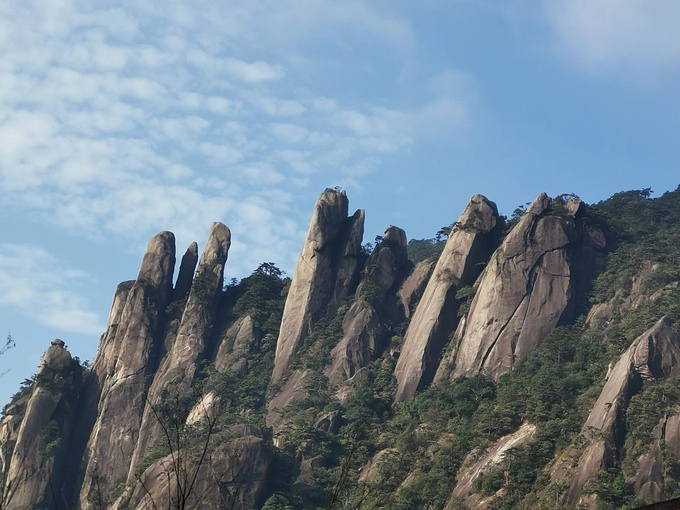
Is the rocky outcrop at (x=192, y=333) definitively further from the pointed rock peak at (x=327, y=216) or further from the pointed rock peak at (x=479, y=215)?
the pointed rock peak at (x=479, y=215)

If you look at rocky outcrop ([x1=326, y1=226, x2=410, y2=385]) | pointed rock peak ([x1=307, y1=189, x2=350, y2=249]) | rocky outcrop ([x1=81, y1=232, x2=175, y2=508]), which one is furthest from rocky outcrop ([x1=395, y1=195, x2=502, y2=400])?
rocky outcrop ([x1=81, y1=232, x2=175, y2=508])

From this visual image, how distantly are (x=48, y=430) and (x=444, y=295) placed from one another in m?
26.7

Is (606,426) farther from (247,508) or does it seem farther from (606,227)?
(606,227)

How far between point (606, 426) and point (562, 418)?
3.86 metres

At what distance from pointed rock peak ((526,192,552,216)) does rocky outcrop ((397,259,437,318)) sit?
26.9 feet

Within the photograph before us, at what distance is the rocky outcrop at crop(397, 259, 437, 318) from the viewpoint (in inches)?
2638

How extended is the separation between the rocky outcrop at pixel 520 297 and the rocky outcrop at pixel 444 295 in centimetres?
164

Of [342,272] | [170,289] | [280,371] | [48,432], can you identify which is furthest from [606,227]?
[48,432]

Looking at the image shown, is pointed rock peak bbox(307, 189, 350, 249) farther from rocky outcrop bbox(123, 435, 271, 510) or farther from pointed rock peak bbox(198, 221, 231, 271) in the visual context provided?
rocky outcrop bbox(123, 435, 271, 510)

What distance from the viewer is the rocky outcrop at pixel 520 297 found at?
191 ft

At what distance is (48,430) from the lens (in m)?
63.4

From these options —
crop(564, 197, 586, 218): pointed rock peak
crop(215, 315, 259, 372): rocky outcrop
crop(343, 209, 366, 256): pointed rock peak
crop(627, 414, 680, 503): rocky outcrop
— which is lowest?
crop(627, 414, 680, 503): rocky outcrop

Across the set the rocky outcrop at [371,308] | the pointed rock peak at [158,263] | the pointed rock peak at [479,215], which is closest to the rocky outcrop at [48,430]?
the pointed rock peak at [158,263]

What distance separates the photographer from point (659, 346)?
4747cm
